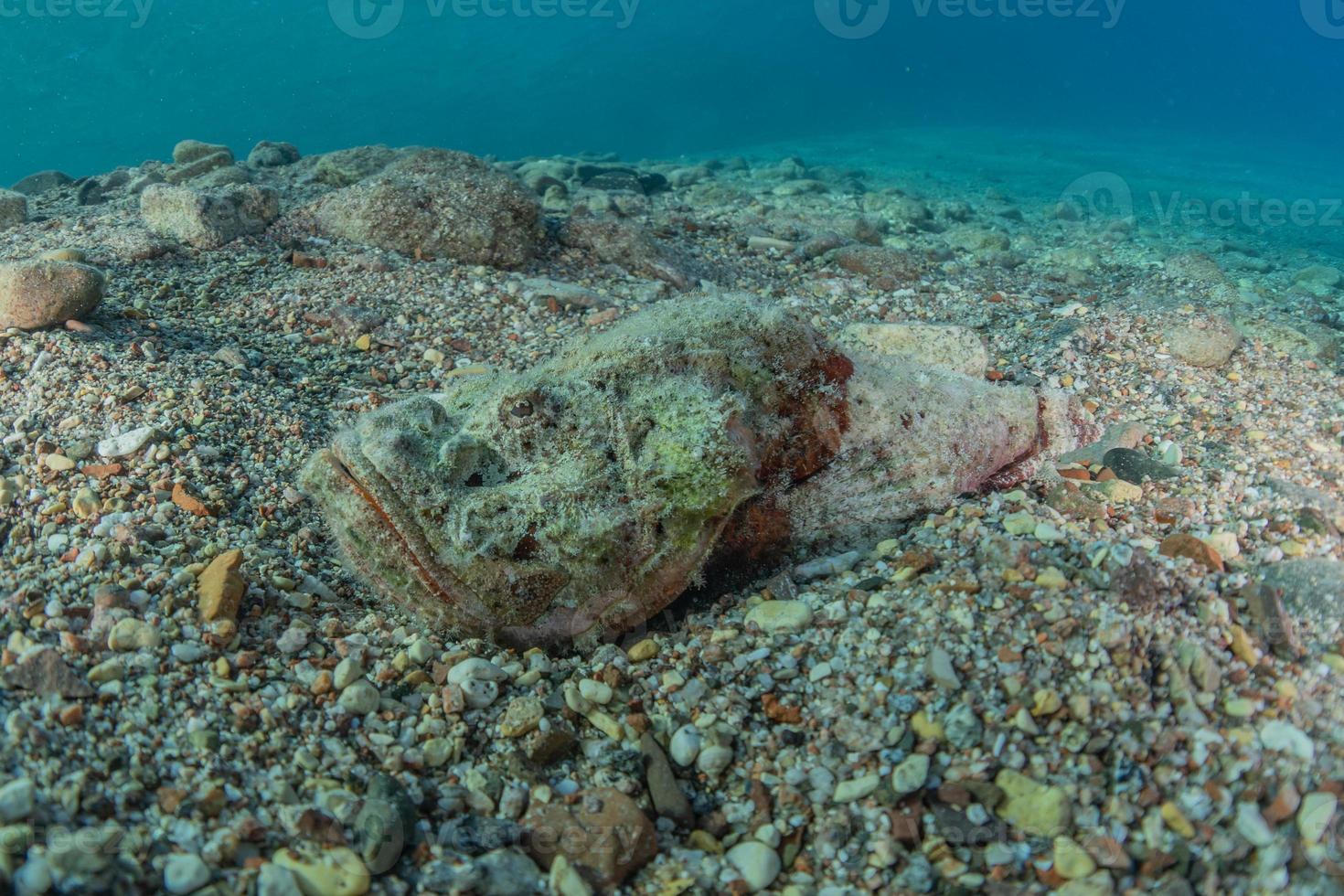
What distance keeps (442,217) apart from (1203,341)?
6.22 meters

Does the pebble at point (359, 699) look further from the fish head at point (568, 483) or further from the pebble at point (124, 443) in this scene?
the pebble at point (124, 443)

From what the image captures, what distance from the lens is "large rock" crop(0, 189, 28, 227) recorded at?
7805 mm

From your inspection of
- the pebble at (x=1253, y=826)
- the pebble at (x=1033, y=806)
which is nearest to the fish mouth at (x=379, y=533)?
the pebble at (x=1033, y=806)

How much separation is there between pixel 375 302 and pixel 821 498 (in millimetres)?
4270

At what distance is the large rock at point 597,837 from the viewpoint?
225 cm

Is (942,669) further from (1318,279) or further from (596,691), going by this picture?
(1318,279)

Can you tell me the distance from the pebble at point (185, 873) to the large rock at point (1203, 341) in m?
6.32

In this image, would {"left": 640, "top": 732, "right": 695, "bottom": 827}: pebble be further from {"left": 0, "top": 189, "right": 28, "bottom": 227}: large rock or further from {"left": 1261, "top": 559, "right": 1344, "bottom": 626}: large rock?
{"left": 0, "top": 189, "right": 28, "bottom": 227}: large rock

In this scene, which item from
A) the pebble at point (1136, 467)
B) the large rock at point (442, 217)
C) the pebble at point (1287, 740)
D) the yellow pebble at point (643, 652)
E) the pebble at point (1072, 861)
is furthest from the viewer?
the large rock at point (442, 217)

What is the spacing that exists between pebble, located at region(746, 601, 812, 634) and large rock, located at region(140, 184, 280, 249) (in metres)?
6.16

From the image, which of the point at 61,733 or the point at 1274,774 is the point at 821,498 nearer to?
the point at 1274,774

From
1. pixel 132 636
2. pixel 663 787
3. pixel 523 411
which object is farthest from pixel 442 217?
pixel 663 787

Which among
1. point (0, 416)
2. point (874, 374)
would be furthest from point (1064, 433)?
point (0, 416)

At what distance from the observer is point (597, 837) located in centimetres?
230
